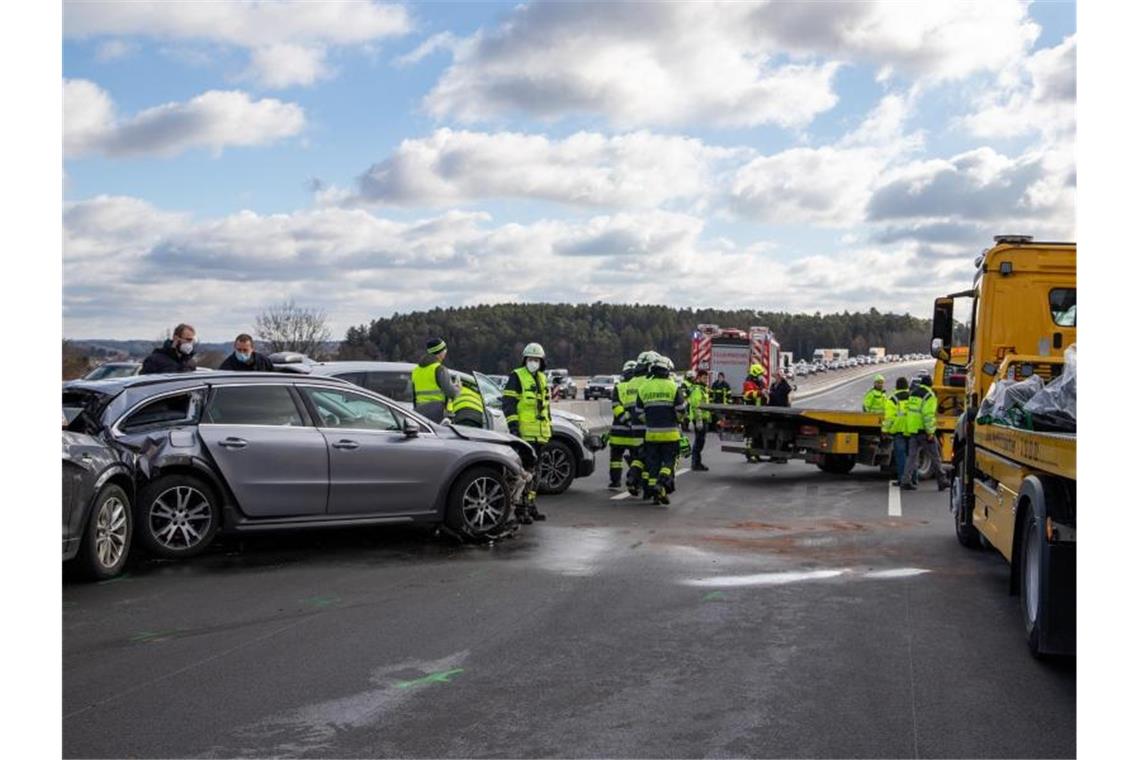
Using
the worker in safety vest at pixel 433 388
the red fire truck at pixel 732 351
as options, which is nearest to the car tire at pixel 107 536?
the worker in safety vest at pixel 433 388

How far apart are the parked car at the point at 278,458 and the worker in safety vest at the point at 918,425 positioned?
25.2 ft

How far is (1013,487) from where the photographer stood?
7.32 meters

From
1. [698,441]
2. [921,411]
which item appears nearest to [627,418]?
[921,411]

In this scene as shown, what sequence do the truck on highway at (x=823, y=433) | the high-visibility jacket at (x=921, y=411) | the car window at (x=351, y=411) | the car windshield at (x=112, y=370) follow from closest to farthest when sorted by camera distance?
the car window at (x=351, y=411), the high-visibility jacket at (x=921, y=411), the truck on highway at (x=823, y=433), the car windshield at (x=112, y=370)

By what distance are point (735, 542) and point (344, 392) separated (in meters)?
3.78

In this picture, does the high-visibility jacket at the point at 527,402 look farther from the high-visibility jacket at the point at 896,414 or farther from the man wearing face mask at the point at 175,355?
the high-visibility jacket at the point at 896,414

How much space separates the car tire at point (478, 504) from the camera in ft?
34.5

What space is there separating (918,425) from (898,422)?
0.33 metres

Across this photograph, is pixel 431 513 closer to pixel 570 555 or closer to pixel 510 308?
pixel 570 555

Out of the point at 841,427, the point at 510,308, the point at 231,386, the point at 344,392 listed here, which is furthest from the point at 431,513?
the point at 510,308

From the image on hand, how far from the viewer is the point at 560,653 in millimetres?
6484

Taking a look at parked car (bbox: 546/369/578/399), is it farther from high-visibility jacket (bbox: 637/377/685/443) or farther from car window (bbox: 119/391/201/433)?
car window (bbox: 119/391/201/433)

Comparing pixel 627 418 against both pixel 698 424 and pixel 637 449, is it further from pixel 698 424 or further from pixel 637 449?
pixel 698 424

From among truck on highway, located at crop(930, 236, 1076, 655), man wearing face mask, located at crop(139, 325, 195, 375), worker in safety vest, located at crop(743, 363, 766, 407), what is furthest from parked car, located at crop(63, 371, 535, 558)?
worker in safety vest, located at crop(743, 363, 766, 407)
